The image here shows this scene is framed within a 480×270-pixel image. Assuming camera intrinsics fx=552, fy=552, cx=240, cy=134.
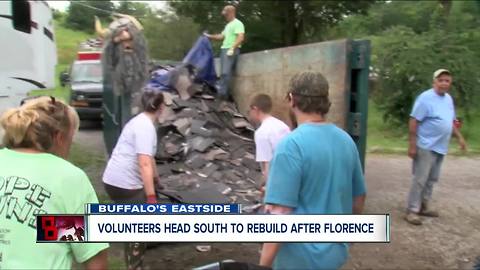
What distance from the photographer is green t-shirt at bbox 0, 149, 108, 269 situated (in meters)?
2.07

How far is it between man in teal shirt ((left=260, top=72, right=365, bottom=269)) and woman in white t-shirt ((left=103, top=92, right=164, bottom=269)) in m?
2.04

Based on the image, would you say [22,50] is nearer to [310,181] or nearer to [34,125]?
[34,125]

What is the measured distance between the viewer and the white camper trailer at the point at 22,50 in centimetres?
431

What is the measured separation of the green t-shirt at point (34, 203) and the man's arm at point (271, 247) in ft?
2.74

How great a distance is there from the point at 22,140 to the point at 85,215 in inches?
15.5

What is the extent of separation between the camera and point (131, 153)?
15.1 ft

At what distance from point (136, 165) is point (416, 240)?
333cm

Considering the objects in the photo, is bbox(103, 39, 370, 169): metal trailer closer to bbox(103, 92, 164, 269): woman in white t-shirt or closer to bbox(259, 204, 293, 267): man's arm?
bbox(103, 92, 164, 269): woman in white t-shirt

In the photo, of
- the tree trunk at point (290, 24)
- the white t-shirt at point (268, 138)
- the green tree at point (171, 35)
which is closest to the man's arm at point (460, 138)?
the white t-shirt at point (268, 138)

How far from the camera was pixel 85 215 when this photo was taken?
2.19 metres

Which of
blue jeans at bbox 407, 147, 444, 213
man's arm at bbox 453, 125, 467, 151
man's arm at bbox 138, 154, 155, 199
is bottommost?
blue jeans at bbox 407, 147, 444, 213

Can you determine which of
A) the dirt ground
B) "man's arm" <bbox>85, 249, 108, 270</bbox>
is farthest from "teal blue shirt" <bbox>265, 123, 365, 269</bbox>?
the dirt ground

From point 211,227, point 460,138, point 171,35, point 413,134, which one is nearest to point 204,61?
point 413,134

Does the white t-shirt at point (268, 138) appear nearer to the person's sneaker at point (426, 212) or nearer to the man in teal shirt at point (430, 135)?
the man in teal shirt at point (430, 135)
